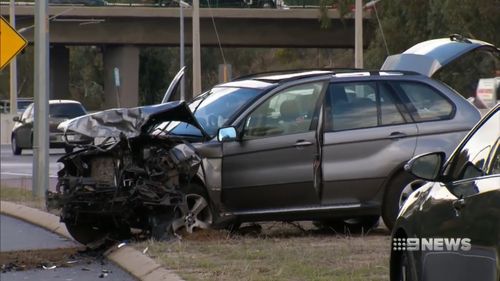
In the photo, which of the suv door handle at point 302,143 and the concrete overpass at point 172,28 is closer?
the suv door handle at point 302,143

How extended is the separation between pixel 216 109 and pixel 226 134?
2.78 feet

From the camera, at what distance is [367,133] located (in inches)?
452

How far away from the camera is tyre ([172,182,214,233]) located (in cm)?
1099

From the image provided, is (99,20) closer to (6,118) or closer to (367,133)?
(6,118)

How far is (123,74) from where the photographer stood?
199 ft

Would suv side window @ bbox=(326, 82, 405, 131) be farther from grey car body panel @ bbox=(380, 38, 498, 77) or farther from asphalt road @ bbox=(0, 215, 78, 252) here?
asphalt road @ bbox=(0, 215, 78, 252)

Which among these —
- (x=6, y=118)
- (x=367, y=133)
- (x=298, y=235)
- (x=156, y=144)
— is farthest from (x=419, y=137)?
(x=6, y=118)

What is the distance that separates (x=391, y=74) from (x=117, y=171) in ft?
10.7

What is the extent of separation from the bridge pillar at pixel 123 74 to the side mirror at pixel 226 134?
156 feet

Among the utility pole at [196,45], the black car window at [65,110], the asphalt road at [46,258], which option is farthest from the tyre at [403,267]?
the utility pole at [196,45]

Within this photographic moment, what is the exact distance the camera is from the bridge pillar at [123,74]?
59897 millimetres

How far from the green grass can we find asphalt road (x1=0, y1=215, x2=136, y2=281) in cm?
48

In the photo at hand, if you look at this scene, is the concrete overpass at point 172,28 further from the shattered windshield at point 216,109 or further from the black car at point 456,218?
the black car at point 456,218

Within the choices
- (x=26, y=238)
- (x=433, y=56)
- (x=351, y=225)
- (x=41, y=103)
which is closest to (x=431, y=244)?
(x=351, y=225)
